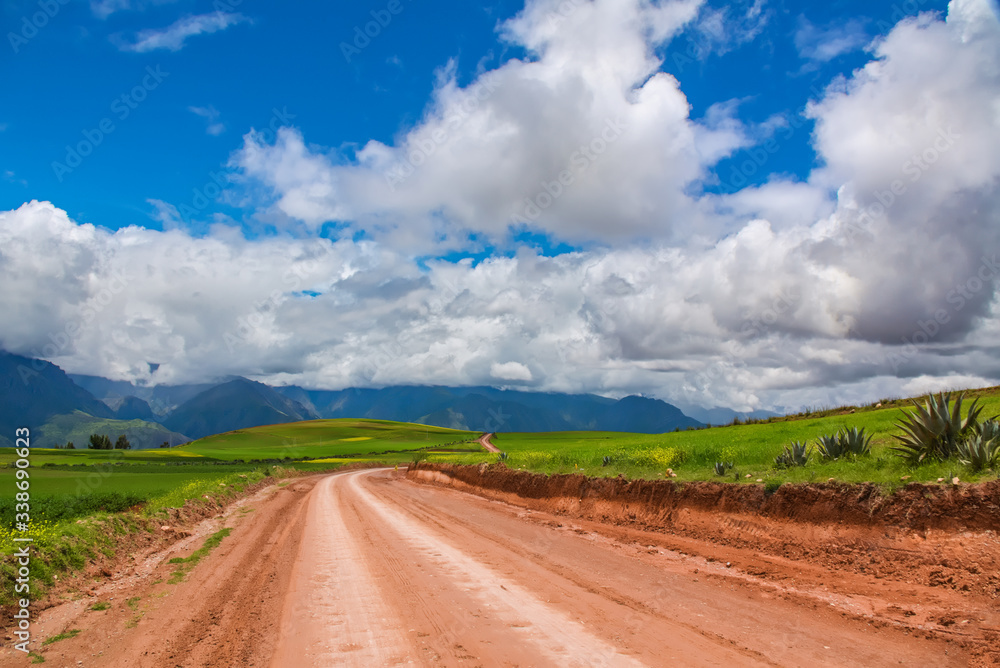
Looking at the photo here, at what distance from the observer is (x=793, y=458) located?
46.5 ft

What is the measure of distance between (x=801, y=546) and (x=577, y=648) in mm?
6936

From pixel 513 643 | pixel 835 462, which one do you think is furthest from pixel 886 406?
pixel 513 643

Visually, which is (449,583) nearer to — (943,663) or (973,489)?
(943,663)

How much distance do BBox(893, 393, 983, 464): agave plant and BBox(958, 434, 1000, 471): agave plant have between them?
2.34 ft

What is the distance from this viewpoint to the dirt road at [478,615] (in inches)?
245

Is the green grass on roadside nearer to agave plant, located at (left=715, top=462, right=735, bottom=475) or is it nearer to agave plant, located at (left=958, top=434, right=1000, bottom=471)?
agave plant, located at (left=715, top=462, right=735, bottom=475)

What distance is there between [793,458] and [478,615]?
1050cm

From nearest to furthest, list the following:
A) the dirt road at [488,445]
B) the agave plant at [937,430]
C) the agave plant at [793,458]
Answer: the agave plant at [937,430], the agave plant at [793,458], the dirt road at [488,445]

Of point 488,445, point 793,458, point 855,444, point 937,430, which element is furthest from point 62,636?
point 488,445

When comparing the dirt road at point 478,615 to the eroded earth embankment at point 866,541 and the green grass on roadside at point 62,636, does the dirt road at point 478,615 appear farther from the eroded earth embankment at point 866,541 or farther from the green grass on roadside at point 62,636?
the eroded earth embankment at point 866,541

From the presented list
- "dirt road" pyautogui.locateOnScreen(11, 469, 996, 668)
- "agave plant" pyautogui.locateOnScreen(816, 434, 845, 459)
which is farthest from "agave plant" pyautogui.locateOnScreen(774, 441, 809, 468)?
"dirt road" pyautogui.locateOnScreen(11, 469, 996, 668)

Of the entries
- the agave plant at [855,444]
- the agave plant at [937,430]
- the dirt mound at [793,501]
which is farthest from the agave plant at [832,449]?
the dirt mound at [793,501]

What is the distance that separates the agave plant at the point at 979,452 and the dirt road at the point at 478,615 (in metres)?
3.27

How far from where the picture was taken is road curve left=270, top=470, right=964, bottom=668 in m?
6.14
